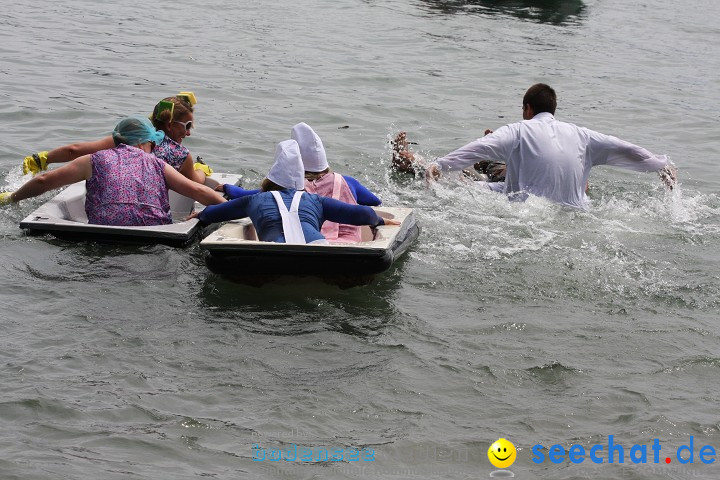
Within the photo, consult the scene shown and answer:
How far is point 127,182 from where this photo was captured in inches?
288

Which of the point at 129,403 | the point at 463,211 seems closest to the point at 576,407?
the point at 129,403

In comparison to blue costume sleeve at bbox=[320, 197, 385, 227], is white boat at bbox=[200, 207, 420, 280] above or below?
below

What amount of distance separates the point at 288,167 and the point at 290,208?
28 cm

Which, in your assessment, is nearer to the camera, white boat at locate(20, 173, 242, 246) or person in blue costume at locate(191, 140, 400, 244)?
person in blue costume at locate(191, 140, 400, 244)

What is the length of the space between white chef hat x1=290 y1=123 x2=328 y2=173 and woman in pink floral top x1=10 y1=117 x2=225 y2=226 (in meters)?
0.74

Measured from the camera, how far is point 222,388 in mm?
5387

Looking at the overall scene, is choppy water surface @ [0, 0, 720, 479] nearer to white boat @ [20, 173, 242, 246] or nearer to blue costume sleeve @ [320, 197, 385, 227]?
white boat @ [20, 173, 242, 246]

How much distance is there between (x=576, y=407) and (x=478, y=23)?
14915 millimetres

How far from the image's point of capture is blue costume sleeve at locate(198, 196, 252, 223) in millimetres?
6840

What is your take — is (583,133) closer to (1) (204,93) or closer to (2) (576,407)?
(2) (576,407)

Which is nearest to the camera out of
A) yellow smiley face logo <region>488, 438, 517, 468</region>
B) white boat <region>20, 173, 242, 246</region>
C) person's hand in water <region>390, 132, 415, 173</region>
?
yellow smiley face logo <region>488, 438, 517, 468</region>

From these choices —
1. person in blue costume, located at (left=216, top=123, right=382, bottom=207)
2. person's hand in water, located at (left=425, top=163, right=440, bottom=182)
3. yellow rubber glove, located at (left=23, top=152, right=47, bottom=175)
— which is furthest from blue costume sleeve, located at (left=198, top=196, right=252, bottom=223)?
person's hand in water, located at (left=425, top=163, right=440, bottom=182)

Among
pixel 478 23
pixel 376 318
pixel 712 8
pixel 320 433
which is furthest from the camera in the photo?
pixel 712 8

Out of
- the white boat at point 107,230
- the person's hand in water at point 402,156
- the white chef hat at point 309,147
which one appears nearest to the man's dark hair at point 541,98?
the person's hand in water at point 402,156
